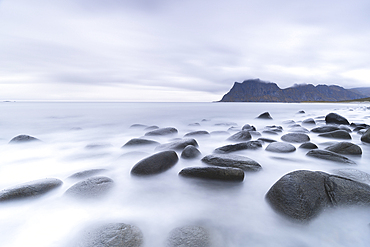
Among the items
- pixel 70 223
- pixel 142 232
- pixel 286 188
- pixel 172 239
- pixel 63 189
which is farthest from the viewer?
pixel 63 189

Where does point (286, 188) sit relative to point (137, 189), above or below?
above

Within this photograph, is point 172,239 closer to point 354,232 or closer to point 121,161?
point 354,232

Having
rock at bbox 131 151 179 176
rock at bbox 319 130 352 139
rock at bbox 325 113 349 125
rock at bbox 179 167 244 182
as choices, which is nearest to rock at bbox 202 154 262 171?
rock at bbox 179 167 244 182

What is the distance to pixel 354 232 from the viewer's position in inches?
72.1

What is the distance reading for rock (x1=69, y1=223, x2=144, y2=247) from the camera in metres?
1.68

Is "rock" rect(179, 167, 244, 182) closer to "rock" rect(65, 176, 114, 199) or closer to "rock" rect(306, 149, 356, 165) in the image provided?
"rock" rect(65, 176, 114, 199)

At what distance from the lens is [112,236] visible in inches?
67.9

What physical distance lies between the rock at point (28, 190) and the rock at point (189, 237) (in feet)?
6.57

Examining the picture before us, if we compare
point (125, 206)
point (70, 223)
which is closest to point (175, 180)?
point (125, 206)

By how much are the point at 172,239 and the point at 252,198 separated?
1.25 metres

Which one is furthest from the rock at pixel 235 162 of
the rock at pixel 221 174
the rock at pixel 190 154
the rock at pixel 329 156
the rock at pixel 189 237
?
the rock at pixel 189 237

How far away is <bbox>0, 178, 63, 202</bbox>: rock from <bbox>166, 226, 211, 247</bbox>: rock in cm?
200

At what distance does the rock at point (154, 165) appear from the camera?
329 centimetres

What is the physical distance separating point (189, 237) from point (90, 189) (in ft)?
5.30
